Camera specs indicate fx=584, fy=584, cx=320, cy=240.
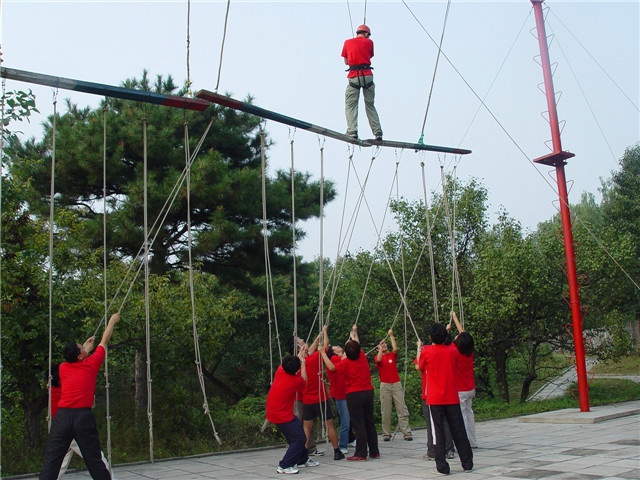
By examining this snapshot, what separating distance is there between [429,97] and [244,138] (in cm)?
535

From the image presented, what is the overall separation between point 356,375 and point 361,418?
49 centimetres

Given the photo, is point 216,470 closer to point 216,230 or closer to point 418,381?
point 216,230

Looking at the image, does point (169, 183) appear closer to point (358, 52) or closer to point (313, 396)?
point (358, 52)

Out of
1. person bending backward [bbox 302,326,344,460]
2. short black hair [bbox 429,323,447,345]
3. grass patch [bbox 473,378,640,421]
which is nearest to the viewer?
short black hair [bbox 429,323,447,345]

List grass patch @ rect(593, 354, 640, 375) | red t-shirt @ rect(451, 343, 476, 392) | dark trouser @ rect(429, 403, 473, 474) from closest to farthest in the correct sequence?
dark trouser @ rect(429, 403, 473, 474)
red t-shirt @ rect(451, 343, 476, 392)
grass patch @ rect(593, 354, 640, 375)

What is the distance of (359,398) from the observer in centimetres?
679

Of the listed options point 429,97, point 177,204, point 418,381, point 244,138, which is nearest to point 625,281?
point 418,381

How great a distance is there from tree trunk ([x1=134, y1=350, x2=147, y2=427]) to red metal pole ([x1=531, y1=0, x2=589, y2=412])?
24.6ft

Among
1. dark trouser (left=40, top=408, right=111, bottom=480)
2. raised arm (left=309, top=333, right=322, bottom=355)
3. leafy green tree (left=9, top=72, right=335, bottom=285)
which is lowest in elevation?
dark trouser (left=40, top=408, right=111, bottom=480)

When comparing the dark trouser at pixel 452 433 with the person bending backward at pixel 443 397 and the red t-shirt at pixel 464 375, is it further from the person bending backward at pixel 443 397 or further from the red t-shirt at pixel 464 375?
the red t-shirt at pixel 464 375

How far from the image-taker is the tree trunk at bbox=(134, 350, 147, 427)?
393 inches

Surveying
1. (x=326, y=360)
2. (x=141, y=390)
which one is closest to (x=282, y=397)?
(x=326, y=360)

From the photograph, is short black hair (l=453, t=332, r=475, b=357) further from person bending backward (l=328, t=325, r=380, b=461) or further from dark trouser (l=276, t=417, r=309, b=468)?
dark trouser (l=276, t=417, r=309, b=468)

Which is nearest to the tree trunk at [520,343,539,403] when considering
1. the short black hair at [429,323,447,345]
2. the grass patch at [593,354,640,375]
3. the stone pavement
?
the stone pavement
